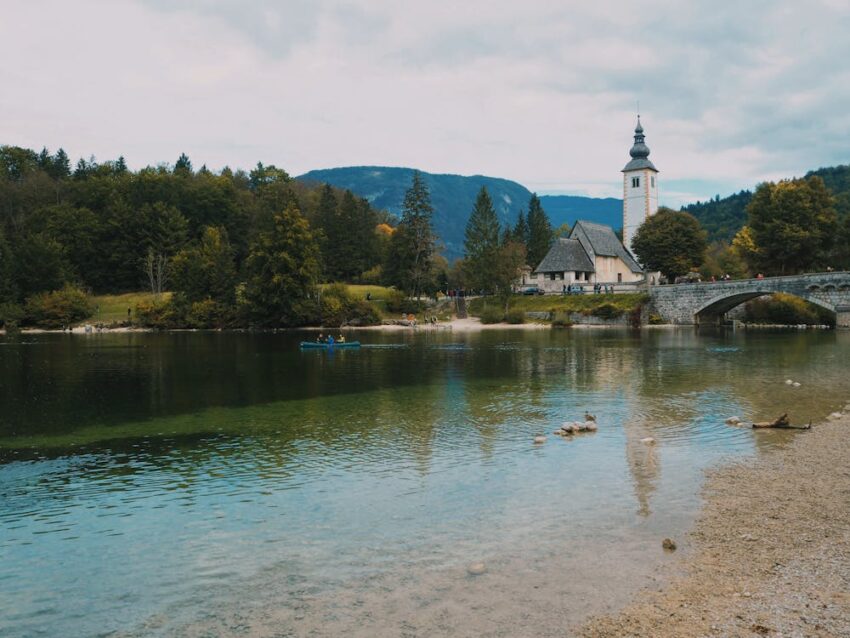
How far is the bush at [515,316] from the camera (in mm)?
95250

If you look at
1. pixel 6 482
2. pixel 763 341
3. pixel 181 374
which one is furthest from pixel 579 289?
pixel 6 482

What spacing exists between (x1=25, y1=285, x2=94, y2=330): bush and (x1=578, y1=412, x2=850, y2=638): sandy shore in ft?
334

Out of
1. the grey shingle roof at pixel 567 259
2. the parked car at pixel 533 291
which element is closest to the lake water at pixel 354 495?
the parked car at pixel 533 291

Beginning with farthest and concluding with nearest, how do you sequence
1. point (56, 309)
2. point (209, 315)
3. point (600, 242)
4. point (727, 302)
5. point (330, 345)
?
1. point (600, 242)
2. point (209, 315)
3. point (56, 309)
4. point (727, 302)
5. point (330, 345)

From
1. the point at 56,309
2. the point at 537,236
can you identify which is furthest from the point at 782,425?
the point at 537,236

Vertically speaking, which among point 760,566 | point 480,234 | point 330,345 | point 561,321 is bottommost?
point 760,566

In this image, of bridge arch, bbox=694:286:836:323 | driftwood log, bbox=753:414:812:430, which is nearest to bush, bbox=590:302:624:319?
bridge arch, bbox=694:286:836:323

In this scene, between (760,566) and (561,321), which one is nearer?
(760,566)

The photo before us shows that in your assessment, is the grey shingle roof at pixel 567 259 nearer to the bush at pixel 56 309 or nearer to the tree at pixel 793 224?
the tree at pixel 793 224

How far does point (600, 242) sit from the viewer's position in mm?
110312

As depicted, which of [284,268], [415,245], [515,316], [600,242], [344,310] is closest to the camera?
[284,268]

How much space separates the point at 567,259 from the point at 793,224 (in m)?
33.2

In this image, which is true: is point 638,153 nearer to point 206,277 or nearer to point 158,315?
point 206,277

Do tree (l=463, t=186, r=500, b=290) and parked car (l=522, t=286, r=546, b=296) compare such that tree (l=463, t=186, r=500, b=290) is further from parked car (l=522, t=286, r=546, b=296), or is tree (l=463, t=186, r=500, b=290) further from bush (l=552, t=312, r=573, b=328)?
bush (l=552, t=312, r=573, b=328)
